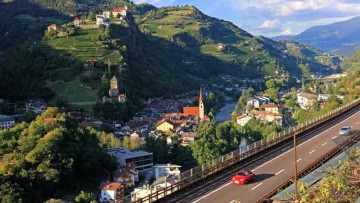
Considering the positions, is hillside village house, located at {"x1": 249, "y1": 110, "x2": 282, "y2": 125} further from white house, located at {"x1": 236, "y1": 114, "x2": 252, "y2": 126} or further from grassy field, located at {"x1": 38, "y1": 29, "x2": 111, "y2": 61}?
grassy field, located at {"x1": 38, "y1": 29, "x2": 111, "y2": 61}

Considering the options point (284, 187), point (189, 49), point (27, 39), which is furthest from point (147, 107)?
point (189, 49)

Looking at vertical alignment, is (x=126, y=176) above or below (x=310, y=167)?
below

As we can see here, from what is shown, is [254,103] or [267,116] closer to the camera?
[267,116]

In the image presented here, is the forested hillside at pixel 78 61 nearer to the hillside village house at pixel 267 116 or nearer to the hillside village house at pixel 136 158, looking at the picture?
the hillside village house at pixel 267 116

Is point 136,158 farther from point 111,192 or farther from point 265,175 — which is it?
point 265,175

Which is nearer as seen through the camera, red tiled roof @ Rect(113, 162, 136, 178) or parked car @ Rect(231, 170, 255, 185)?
parked car @ Rect(231, 170, 255, 185)

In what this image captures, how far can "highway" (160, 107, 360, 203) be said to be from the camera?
57.4 ft

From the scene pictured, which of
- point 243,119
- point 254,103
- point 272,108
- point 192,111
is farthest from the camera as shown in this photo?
point 254,103

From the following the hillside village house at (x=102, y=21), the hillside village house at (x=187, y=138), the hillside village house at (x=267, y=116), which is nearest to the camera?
the hillside village house at (x=187, y=138)

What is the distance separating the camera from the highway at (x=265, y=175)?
17484mm

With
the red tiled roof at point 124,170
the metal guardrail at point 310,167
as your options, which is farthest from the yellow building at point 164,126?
the metal guardrail at point 310,167

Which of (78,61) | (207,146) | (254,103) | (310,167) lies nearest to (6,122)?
(78,61)

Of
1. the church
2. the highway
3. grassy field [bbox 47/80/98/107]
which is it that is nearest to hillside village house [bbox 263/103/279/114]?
the church

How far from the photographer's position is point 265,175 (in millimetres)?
20812
